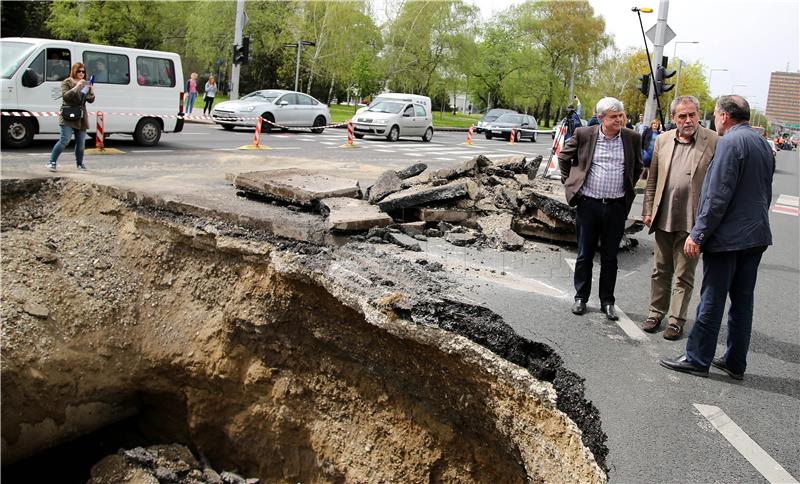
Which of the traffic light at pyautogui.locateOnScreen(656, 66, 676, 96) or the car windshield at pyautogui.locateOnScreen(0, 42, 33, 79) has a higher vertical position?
the traffic light at pyautogui.locateOnScreen(656, 66, 676, 96)

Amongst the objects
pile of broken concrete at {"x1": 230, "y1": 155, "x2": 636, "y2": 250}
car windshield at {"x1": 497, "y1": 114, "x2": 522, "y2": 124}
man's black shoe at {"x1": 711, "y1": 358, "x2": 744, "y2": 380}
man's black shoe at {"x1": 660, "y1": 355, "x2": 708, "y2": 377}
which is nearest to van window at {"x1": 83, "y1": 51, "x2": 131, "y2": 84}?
Result: pile of broken concrete at {"x1": 230, "y1": 155, "x2": 636, "y2": 250}

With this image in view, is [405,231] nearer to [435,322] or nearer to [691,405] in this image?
[435,322]

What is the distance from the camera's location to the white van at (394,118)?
23047 millimetres

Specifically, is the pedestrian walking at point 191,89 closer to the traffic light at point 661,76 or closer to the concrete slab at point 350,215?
the traffic light at point 661,76

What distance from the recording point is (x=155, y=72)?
1443cm

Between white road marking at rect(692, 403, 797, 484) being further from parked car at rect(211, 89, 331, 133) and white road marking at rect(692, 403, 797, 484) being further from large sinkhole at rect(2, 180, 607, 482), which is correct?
parked car at rect(211, 89, 331, 133)

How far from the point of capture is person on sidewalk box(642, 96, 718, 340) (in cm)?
506

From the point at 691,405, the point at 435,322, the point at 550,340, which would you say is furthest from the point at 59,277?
the point at 691,405

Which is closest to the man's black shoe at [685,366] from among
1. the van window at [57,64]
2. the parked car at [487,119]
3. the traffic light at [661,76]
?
the traffic light at [661,76]

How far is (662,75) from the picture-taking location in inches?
552

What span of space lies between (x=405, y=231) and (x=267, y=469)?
→ 9.60ft

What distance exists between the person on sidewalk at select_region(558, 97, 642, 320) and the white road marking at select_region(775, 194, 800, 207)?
13.4 meters

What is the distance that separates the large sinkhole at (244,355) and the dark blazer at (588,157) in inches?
61.6

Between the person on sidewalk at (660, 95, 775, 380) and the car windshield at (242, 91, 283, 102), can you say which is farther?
the car windshield at (242, 91, 283, 102)
